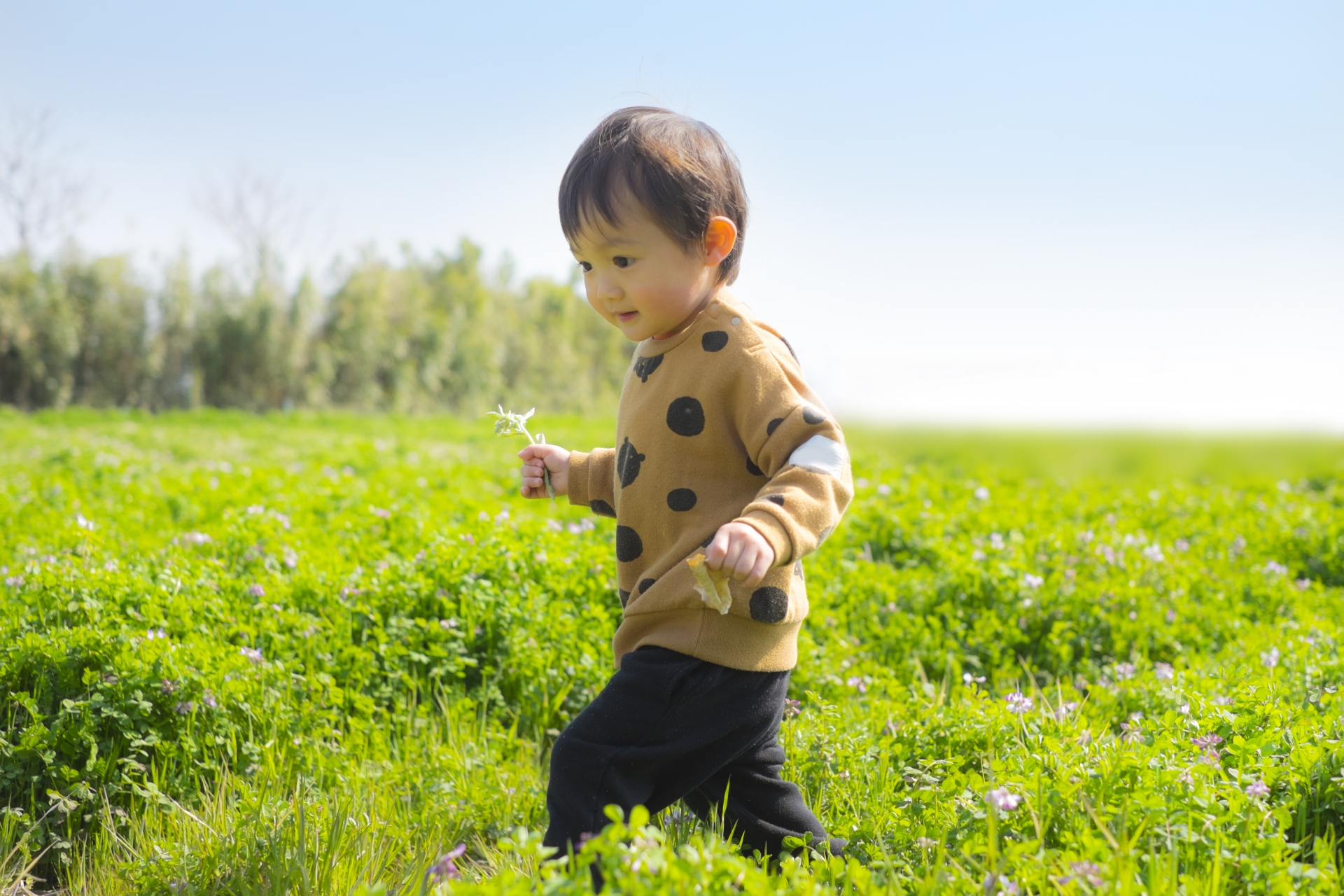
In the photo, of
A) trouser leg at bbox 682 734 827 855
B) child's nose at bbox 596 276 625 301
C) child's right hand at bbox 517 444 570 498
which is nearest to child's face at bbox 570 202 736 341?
child's nose at bbox 596 276 625 301

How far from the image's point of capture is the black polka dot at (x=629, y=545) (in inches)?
92.4

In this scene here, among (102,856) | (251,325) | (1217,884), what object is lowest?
(102,856)

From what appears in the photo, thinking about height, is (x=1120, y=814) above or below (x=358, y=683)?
above

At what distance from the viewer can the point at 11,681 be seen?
286 cm

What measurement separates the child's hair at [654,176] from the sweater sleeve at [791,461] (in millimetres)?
368

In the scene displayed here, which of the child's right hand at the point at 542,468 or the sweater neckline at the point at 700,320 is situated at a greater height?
the sweater neckline at the point at 700,320

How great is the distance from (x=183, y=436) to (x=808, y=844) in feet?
48.2

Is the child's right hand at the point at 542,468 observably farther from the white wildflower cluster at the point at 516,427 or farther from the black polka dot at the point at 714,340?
the black polka dot at the point at 714,340

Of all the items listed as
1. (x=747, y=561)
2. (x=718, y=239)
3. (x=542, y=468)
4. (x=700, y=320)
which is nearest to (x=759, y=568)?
(x=747, y=561)

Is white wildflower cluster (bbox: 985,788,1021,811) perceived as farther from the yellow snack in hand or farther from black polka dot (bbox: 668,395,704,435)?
black polka dot (bbox: 668,395,704,435)

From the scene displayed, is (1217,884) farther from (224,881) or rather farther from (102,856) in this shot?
(102,856)

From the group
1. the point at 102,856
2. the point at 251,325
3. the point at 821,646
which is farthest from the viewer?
the point at 251,325

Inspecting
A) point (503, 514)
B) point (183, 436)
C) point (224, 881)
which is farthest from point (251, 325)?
point (224, 881)

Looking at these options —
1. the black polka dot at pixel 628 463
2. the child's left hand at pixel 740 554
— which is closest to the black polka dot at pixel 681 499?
the black polka dot at pixel 628 463
